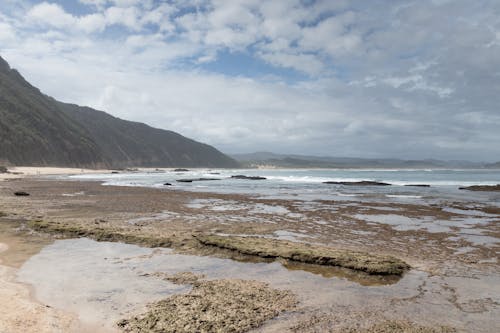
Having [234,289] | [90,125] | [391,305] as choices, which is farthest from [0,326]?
[90,125]

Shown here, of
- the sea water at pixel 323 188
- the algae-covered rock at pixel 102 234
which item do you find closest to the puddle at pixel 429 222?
the algae-covered rock at pixel 102 234

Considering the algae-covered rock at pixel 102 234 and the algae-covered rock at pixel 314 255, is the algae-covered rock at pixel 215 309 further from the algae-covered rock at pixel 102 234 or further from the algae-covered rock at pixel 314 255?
the algae-covered rock at pixel 102 234

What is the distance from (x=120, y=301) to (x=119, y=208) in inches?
600

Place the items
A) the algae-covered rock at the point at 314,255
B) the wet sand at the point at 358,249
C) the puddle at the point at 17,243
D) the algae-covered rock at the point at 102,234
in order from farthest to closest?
the algae-covered rock at the point at 102,234 → the puddle at the point at 17,243 → the algae-covered rock at the point at 314,255 → the wet sand at the point at 358,249

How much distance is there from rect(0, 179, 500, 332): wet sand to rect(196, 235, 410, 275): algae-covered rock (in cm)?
36

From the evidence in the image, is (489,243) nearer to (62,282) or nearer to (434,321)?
(434,321)

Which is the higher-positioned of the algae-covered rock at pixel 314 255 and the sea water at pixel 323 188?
the algae-covered rock at pixel 314 255

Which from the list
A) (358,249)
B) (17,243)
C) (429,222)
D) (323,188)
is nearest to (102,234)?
(17,243)

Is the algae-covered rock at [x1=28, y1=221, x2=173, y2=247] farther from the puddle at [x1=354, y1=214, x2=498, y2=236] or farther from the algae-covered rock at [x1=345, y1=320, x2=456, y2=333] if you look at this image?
the puddle at [x1=354, y1=214, x2=498, y2=236]

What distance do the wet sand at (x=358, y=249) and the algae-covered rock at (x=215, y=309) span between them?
318 mm

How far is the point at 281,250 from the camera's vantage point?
30.9 feet

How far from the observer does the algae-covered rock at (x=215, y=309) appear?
5117 millimetres

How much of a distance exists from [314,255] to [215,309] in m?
3.90

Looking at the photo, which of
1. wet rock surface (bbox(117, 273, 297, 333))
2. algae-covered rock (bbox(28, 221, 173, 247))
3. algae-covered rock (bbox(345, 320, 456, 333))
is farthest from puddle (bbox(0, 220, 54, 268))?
algae-covered rock (bbox(345, 320, 456, 333))
